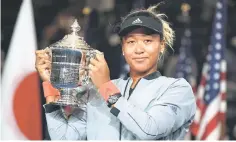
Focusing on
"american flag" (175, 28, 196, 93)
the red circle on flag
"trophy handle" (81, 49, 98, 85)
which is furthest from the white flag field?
"trophy handle" (81, 49, 98, 85)

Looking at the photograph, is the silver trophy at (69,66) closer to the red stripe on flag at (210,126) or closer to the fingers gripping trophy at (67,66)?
the fingers gripping trophy at (67,66)

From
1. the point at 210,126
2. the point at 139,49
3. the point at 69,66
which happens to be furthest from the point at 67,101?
the point at 210,126

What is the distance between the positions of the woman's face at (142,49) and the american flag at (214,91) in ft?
4.53

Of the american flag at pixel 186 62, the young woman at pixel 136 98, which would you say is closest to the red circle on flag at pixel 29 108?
the american flag at pixel 186 62

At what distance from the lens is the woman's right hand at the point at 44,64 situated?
1382 millimetres

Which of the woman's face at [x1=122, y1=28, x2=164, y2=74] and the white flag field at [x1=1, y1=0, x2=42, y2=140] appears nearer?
the woman's face at [x1=122, y1=28, x2=164, y2=74]

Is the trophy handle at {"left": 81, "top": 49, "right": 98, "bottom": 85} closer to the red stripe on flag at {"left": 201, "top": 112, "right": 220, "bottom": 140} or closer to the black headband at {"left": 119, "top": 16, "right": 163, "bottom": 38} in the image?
the black headband at {"left": 119, "top": 16, "right": 163, "bottom": 38}

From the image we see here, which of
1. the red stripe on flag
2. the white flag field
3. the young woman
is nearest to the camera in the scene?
the young woman

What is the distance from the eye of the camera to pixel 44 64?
1394mm

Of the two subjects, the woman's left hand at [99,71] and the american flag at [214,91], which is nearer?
the woman's left hand at [99,71]

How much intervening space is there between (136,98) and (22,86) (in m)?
1.05

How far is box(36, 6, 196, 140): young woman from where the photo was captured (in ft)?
4.23

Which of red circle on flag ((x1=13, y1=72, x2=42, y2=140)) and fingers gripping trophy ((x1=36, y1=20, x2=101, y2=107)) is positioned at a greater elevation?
fingers gripping trophy ((x1=36, y1=20, x2=101, y2=107))

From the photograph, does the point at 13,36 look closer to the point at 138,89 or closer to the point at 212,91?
the point at 212,91
